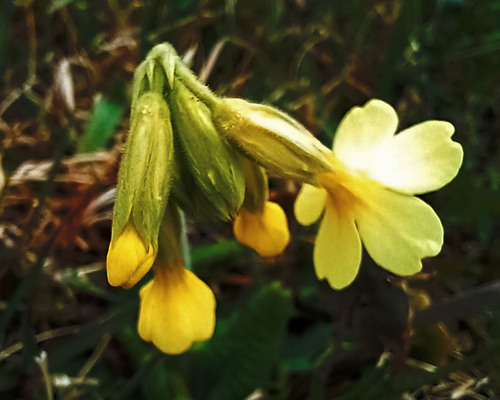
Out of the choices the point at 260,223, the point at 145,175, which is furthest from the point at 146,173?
the point at 260,223

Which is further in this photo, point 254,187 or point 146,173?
point 254,187

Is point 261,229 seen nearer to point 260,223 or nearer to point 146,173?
point 260,223

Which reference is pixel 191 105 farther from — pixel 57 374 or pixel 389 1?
pixel 389 1

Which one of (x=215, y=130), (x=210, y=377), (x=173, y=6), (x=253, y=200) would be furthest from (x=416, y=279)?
(x=173, y=6)

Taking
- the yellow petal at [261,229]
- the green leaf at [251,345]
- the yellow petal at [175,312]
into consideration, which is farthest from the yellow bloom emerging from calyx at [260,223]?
the green leaf at [251,345]

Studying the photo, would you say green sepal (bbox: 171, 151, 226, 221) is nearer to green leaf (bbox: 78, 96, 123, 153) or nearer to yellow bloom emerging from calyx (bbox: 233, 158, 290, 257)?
yellow bloom emerging from calyx (bbox: 233, 158, 290, 257)

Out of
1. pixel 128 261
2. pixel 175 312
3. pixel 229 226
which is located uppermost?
pixel 128 261
